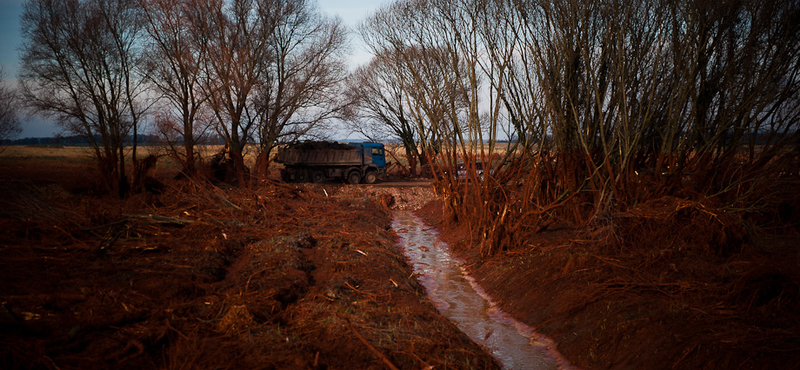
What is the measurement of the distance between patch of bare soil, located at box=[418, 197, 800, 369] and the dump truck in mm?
17761

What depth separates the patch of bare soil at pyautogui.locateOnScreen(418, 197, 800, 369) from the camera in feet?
16.3

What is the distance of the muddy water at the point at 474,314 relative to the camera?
623 cm

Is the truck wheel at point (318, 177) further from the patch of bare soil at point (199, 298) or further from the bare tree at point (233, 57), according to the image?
the patch of bare soil at point (199, 298)

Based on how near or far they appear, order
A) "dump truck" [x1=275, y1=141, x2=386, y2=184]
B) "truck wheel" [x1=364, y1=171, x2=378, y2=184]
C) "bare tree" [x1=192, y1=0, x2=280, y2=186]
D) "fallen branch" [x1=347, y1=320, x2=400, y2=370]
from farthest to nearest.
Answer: "truck wheel" [x1=364, y1=171, x2=378, y2=184] → "dump truck" [x1=275, y1=141, x2=386, y2=184] → "bare tree" [x1=192, y1=0, x2=280, y2=186] → "fallen branch" [x1=347, y1=320, x2=400, y2=370]

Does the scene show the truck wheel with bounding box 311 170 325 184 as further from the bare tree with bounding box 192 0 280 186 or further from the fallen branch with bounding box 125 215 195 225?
the fallen branch with bounding box 125 215 195 225

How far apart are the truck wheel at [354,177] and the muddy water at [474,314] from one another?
13719 millimetres

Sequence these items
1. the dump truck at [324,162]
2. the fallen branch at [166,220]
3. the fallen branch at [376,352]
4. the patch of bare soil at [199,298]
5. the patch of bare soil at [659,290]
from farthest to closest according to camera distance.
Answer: the dump truck at [324,162], the fallen branch at [166,220], the patch of bare soil at [659,290], the fallen branch at [376,352], the patch of bare soil at [199,298]

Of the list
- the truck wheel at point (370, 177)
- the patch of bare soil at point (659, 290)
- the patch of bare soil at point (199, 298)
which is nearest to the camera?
the patch of bare soil at point (199, 298)

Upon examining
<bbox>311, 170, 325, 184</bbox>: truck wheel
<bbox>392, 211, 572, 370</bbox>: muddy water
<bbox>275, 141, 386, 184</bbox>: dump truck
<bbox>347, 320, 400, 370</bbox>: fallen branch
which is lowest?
<bbox>392, 211, 572, 370</bbox>: muddy water

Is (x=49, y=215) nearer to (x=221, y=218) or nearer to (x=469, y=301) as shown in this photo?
(x=221, y=218)

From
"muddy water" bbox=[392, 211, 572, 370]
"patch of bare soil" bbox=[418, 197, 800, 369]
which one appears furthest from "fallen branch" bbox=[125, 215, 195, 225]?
"patch of bare soil" bbox=[418, 197, 800, 369]

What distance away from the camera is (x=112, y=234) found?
832 cm

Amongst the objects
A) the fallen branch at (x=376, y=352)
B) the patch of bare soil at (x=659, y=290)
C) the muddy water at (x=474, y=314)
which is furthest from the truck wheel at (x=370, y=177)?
the fallen branch at (x=376, y=352)

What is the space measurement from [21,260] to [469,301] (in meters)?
6.53
